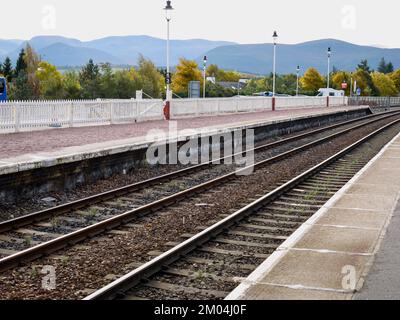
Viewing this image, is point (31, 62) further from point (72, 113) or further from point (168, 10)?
point (72, 113)

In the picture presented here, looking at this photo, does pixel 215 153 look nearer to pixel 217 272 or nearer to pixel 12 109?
pixel 12 109

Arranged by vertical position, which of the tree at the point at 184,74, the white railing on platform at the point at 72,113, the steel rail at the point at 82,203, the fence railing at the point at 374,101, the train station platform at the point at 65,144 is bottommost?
the steel rail at the point at 82,203

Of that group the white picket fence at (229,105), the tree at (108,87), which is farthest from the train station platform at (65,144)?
the tree at (108,87)

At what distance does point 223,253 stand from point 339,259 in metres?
1.75

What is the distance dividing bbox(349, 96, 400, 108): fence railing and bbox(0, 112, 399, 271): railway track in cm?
6729

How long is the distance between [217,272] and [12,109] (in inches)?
565

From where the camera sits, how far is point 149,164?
59.1 ft

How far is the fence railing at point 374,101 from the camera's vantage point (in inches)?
3187

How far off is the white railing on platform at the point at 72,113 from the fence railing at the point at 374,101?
5517 centimetres

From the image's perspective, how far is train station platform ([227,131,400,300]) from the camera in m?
6.22

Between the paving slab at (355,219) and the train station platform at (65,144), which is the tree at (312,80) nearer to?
the train station platform at (65,144)

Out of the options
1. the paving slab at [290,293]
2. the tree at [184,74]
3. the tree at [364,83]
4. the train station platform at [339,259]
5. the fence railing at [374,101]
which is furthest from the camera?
the tree at [364,83]

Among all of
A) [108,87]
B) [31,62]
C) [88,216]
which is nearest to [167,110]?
[88,216]

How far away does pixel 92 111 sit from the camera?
24.8m
